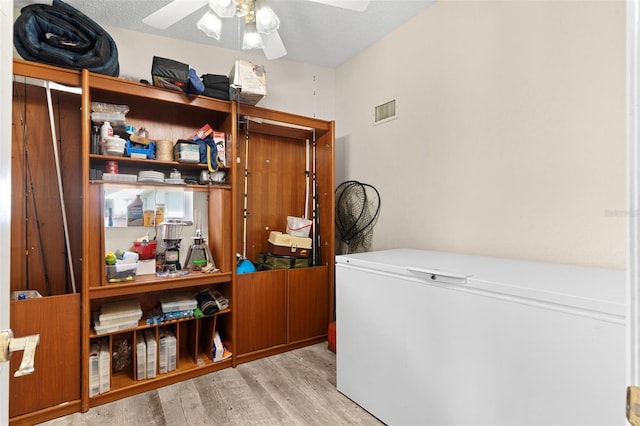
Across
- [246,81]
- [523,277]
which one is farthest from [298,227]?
[523,277]

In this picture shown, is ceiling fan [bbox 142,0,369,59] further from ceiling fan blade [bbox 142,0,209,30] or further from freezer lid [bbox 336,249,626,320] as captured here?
freezer lid [bbox 336,249,626,320]

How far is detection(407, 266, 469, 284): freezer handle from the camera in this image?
1339 millimetres

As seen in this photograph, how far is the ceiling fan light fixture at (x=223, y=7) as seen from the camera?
1647mm

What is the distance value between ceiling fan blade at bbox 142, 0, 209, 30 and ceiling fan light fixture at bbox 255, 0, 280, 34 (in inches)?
11.7

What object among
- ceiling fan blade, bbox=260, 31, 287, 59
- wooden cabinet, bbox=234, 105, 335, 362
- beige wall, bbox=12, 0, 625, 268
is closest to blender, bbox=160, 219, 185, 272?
wooden cabinet, bbox=234, 105, 335, 362

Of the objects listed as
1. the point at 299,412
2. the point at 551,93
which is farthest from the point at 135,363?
the point at 551,93

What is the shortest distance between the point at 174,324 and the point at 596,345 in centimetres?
252

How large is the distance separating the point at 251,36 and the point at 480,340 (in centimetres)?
212

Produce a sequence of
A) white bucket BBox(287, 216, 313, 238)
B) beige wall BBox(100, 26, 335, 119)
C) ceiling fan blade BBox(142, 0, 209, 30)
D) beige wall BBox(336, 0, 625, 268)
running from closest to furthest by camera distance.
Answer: beige wall BBox(336, 0, 625, 268)
ceiling fan blade BBox(142, 0, 209, 30)
beige wall BBox(100, 26, 335, 119)
white bucket BBox(287, 216, 313, 238)

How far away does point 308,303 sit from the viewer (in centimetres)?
274

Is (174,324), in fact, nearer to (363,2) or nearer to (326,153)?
(326,153)

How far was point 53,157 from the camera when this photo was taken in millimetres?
2088

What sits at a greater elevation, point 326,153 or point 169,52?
point 169,52

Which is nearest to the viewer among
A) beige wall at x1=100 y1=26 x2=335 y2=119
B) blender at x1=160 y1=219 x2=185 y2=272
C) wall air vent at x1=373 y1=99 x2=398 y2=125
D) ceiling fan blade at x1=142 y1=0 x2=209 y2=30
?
ceiling fan blade at x1=142 y1=0 x2=209 y2=30
